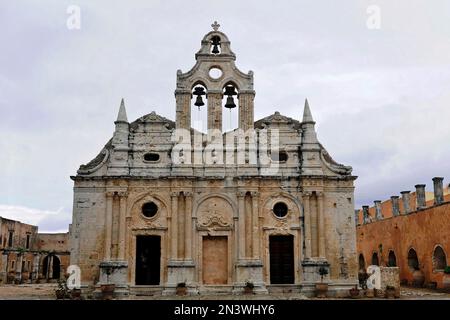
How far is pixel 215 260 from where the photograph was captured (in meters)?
22.5

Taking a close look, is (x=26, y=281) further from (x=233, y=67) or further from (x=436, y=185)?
(x=436, y=185)

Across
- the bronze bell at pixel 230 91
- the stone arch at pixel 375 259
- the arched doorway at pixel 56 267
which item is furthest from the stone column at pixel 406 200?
the arched doorway at pixel 56 267

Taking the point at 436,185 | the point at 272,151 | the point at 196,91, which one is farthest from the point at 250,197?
the point at 436,185

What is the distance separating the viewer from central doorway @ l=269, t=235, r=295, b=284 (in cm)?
2227

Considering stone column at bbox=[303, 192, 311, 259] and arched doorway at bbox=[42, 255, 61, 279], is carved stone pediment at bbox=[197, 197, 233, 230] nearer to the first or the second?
stone column at bbox=[303, 192, 311, 259]

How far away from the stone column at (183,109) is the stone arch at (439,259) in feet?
47.8

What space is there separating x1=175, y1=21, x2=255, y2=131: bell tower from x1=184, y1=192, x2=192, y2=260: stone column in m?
3.51

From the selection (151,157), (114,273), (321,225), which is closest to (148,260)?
(114,273)

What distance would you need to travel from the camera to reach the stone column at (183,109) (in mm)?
23562

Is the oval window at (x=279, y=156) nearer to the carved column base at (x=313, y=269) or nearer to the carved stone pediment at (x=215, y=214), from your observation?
the carved stone pediment at (x=215, y=214)

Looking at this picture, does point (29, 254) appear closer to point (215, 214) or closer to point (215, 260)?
point (215, 260)

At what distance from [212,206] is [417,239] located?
12906mm

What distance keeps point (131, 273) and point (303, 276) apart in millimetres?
7675
